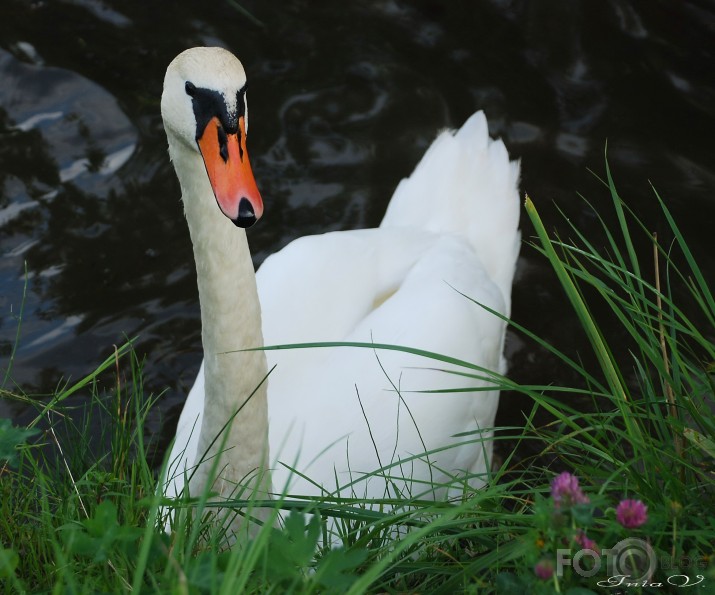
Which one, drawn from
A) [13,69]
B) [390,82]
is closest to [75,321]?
[13,69]

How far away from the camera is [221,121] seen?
2414 mm

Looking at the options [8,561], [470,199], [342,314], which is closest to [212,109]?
[8,561]

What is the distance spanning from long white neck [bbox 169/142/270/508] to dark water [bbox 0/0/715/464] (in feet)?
5.69

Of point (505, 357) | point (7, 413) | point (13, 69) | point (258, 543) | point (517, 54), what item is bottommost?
point (7, 413)

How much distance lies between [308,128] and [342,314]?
6.89ft

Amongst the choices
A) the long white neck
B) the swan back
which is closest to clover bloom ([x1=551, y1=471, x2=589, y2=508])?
the long white neck

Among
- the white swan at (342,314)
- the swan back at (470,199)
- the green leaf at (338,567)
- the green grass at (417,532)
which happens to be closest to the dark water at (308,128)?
the swan back at (470,199)

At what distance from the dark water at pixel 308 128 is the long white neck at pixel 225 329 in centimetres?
173

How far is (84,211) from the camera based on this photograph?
17.3ft

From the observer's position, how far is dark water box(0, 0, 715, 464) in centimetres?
488

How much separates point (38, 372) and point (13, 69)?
213 centimetres

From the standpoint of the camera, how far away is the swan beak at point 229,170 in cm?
234

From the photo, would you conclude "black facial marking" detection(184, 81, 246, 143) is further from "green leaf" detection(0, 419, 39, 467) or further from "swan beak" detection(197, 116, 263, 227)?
"green leaf" detection(0, 419, 39, 467)

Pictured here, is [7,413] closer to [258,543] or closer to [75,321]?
[75,321]
